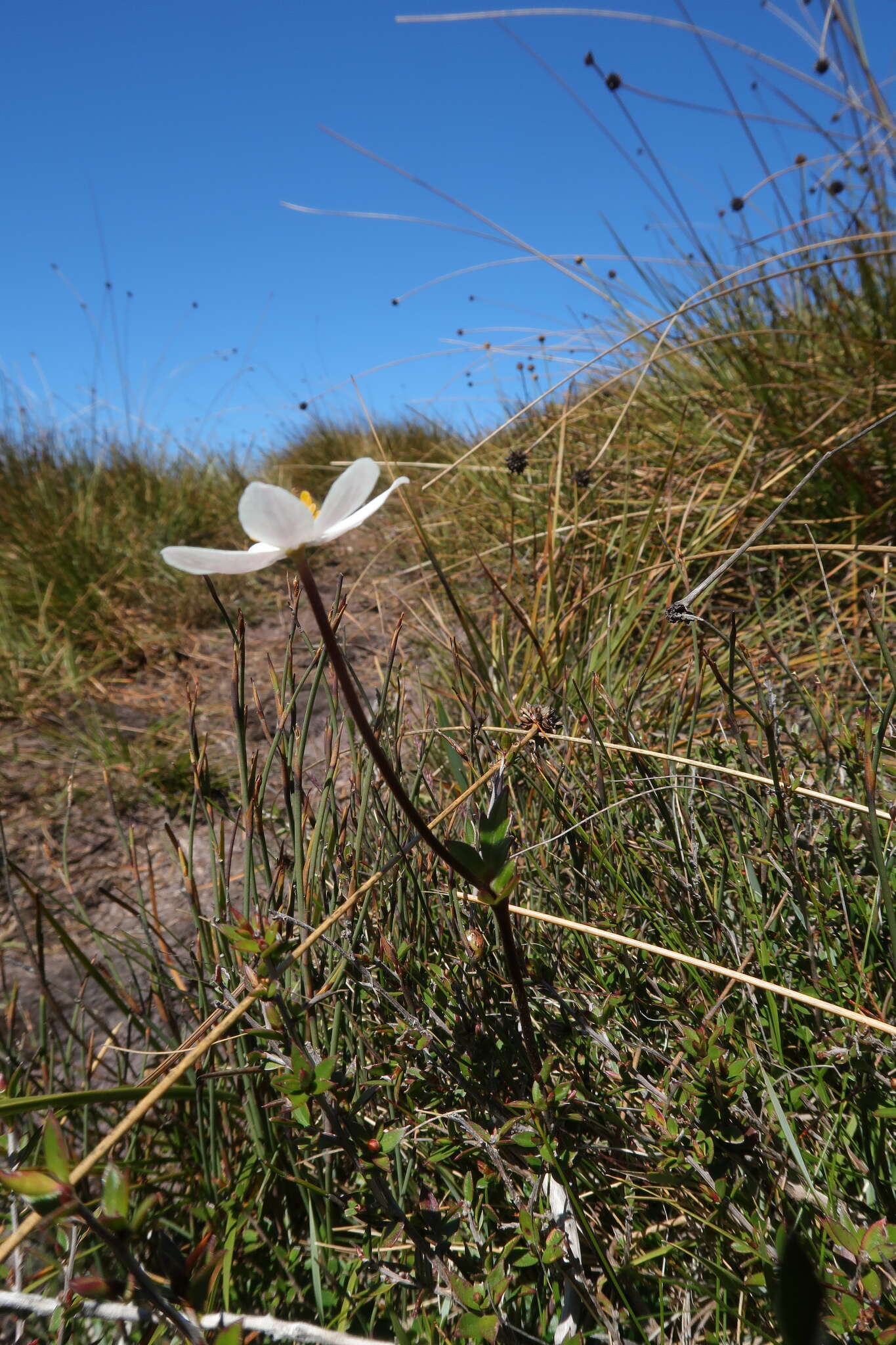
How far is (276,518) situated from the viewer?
61cm

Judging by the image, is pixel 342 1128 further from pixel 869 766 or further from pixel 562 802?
pixel 869 766

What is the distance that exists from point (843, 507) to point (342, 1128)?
2.03m

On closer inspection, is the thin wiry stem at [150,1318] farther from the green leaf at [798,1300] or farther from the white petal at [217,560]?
the white petal at [217,560]

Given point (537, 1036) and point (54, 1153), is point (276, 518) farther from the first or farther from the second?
point (537, 1036)

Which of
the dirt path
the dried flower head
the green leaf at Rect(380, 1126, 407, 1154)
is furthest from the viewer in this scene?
the dirt path

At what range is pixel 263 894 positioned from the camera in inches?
61.6

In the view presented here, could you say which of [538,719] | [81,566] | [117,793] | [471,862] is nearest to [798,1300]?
[471,862]

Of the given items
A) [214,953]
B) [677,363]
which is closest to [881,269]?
[677,363]

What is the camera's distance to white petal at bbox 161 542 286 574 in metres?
0.59

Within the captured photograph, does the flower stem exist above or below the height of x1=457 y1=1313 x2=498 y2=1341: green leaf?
above

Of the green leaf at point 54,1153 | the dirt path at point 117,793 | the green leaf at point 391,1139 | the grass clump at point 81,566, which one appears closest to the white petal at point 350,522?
the green leaf at point 54,1153

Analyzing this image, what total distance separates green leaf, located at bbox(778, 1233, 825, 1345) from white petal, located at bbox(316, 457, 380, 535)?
1.80 ft

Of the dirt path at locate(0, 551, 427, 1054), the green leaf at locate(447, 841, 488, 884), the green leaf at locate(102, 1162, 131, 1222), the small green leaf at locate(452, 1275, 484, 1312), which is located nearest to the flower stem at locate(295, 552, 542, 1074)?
the green leaf at locate(447, 841, 488, 884)

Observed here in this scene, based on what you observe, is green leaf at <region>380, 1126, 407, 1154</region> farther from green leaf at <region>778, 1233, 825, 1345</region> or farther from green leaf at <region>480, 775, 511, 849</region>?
green leaf at <region>778, 1233, 825, 1345</region>
